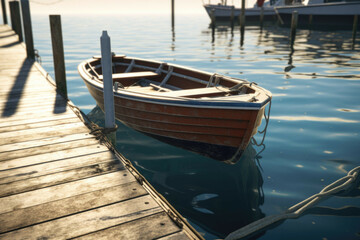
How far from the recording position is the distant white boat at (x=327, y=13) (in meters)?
30.7

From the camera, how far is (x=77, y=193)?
11.0ft

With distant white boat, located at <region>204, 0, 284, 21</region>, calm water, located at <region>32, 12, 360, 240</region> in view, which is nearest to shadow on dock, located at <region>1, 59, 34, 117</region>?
calm water, located at <region>32, 12, 360, 240</region>

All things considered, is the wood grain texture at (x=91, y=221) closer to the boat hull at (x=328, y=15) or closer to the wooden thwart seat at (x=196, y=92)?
the wooden thwart seat at (x=196, y=92)

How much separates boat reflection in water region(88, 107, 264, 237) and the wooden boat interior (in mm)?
1210

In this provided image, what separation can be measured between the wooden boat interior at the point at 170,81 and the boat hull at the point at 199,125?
332 millimetres

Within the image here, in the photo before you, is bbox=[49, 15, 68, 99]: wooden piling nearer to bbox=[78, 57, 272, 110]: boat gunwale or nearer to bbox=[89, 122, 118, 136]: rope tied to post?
bbox=[78, 57, 272, 110]: boat gunwale

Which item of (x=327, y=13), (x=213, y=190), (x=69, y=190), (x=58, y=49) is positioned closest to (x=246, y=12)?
(x=327, y=13)

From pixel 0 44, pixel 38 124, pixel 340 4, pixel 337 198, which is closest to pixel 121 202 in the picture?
pixel 38 124

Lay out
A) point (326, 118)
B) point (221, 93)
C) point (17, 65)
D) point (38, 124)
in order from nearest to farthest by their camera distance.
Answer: point (38, 124) < point (221, 93) < point (326, 118) < point (17, 65)

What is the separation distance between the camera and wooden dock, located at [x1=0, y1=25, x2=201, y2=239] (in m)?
2.80

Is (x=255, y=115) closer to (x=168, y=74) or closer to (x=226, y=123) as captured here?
(x=226, y=123)

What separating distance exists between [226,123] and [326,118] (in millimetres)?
4043

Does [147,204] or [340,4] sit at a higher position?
[340,4]

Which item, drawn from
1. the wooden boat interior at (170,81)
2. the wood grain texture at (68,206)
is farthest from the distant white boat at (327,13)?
the wood grain texture at (68,206)
